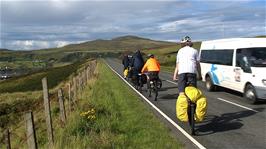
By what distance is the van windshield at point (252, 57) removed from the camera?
1630cm

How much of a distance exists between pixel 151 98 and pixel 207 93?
113 inches

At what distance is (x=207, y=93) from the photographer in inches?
796

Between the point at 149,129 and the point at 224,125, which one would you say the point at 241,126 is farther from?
the point at 149,129

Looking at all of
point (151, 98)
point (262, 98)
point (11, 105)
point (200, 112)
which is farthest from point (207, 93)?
point (11, 105)

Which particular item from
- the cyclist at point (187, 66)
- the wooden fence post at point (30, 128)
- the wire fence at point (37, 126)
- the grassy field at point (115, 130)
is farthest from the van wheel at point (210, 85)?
the wooden fence post at point (30, 128)

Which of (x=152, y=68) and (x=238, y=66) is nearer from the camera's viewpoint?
(x=238, y=66)

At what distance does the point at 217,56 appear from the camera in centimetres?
2030

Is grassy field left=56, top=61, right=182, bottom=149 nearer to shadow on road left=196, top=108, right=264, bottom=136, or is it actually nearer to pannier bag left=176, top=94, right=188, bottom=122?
pannier bag left=176, top=94, right=188, bottom=122

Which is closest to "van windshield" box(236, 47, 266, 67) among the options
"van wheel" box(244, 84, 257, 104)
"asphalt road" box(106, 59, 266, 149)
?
"van wheel" box(244, 84, 257, 104)

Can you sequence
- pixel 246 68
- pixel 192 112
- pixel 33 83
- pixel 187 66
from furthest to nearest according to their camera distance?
pixel 33 83
pixel 246 68
pixel 187 66
pixel 192 112

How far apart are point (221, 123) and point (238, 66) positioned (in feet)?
19.7

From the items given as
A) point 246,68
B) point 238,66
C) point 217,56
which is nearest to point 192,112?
point 246,68

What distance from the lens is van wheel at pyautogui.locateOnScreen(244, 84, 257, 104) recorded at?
1574 centimetres

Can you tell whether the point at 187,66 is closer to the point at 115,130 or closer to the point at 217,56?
the point at 115,130
